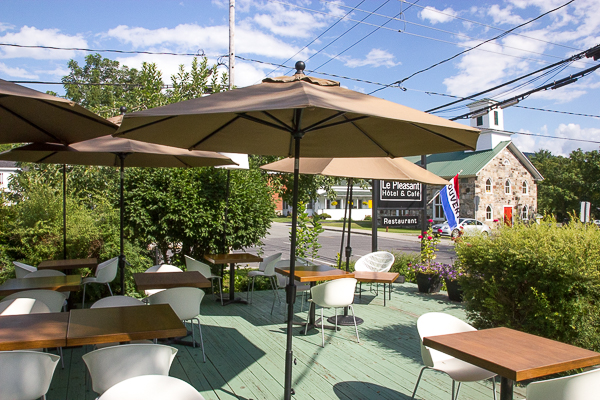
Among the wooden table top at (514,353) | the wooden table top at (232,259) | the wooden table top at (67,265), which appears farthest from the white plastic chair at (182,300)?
the wooden table top at (514,353)

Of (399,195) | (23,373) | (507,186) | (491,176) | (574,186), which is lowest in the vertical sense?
(23,373)

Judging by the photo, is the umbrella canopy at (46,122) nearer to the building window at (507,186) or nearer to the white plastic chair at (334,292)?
the white plastic chair at (334,292)

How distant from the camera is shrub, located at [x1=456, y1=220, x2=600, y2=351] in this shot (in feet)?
11.5

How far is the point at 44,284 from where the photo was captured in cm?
414

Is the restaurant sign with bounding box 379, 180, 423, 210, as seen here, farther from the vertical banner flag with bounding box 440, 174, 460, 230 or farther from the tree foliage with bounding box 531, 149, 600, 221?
the tree foliage with bounding box 531, 149, 600, 221

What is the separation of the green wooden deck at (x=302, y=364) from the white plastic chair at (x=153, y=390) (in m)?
1.64

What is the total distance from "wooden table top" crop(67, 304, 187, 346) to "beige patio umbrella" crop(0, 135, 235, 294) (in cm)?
178

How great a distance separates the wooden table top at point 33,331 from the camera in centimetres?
242

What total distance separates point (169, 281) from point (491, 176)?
96.8 ft

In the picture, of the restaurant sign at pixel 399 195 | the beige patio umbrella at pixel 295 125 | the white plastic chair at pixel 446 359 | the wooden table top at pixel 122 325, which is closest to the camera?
the beige patio umbrella at pixel 295 125

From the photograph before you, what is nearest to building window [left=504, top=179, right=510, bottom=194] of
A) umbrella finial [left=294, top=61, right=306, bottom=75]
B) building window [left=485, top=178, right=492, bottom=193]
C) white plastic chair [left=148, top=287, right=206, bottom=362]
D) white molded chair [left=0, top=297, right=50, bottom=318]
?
building window [left=485, top=178, right=492, bottom=193]

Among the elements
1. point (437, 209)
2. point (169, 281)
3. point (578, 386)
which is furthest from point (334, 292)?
point (437, 209)

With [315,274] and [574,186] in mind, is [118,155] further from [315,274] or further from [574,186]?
[574,186]

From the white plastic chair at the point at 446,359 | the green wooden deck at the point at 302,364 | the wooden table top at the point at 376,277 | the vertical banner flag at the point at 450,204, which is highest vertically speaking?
the vertical banner flag at the point at 450,204
